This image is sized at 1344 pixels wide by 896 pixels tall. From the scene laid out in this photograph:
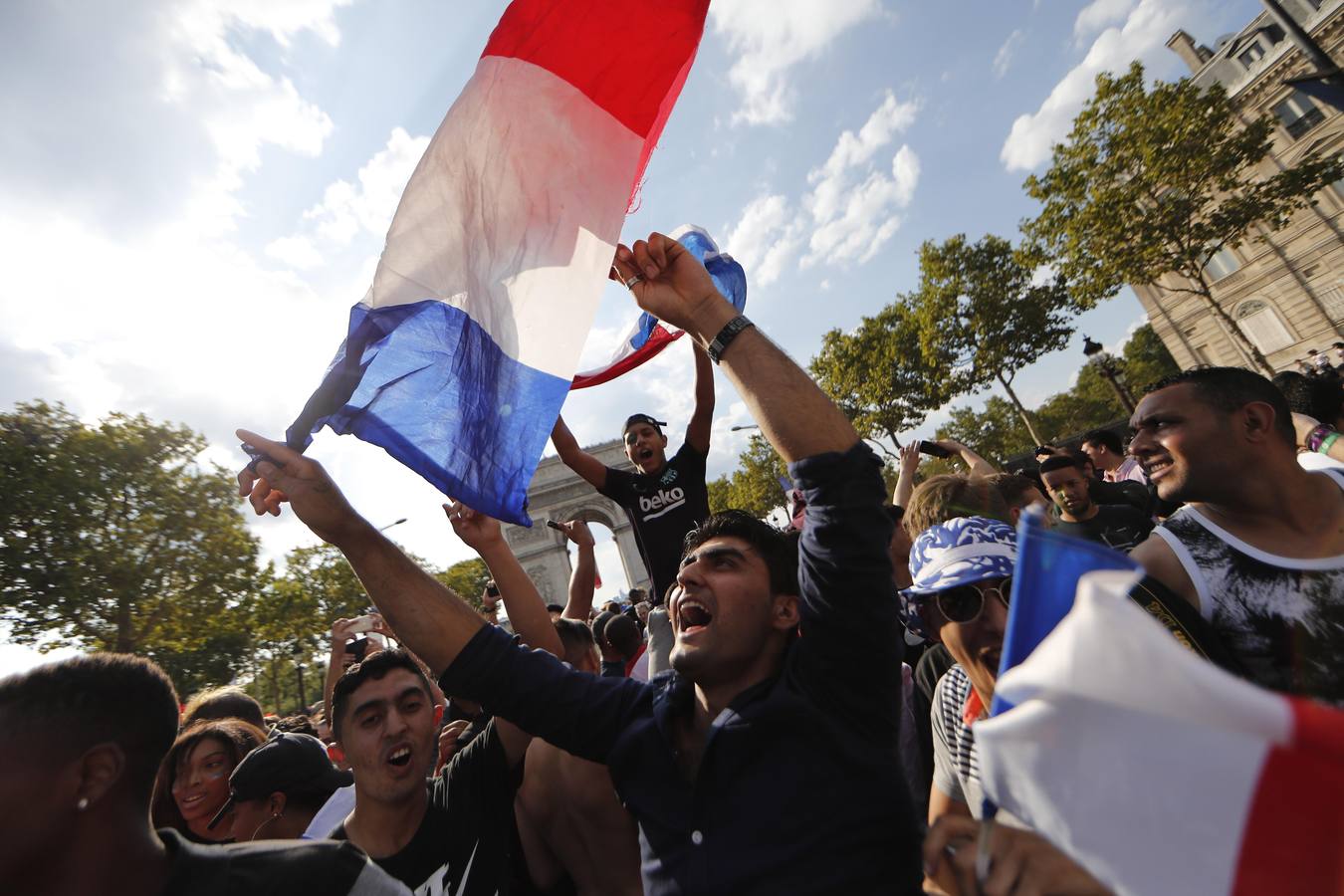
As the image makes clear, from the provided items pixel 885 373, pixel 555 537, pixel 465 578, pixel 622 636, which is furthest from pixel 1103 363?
pixel 465 578

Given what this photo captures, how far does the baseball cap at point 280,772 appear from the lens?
9.86 feet

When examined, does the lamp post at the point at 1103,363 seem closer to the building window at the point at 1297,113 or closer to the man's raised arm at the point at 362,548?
the man's raised arm at the point at 362,548

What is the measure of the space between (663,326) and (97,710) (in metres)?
2.95

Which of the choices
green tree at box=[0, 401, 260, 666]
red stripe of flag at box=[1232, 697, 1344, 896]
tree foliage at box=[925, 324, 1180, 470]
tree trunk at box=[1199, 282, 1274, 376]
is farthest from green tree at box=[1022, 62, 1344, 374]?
tree foliage at box=[925, 324, 1180, 470]

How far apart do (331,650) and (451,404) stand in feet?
8.97

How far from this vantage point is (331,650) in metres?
4.25

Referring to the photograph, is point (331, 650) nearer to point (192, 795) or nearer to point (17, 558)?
point (192, 795)

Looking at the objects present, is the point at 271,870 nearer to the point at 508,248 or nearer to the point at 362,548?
the point at 362,548

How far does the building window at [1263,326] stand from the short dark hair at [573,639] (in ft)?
130

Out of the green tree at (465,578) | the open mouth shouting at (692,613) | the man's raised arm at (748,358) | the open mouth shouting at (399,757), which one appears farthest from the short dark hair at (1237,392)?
the green tree at (465,578)

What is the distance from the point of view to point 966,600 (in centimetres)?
203

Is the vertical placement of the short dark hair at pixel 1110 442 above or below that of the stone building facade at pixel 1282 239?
below

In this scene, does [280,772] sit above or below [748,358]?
below

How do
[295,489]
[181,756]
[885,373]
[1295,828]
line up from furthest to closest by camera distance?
[885,373] < [181,756] < [295,489] < [1295,828]
